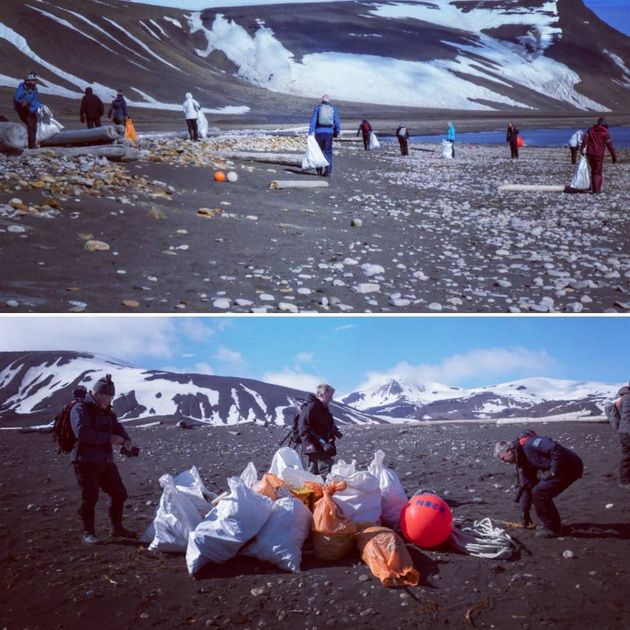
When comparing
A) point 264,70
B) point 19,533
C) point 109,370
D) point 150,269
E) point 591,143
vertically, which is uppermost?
point 264,70

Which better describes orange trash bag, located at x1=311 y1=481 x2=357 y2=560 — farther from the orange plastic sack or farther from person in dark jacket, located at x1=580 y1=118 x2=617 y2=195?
person in dark jacket, located at x1=580 y1=118 x2=617 y2=195

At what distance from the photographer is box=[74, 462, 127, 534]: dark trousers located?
9.55 feet

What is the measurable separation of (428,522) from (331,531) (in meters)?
0.44

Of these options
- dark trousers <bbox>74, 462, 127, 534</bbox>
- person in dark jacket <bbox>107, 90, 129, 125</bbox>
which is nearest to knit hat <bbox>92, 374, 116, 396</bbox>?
dark trousers <bbox>74, 462, 127, 534</bbox>

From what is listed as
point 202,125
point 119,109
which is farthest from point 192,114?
point 119,109

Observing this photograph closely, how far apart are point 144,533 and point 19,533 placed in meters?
0.62

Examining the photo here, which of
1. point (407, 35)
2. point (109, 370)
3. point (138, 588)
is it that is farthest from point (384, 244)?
point (407, 35)

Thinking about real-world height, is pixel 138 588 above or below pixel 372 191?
below

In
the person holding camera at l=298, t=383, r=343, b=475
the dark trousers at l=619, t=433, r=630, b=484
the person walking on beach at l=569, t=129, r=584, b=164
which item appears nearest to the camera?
the person holding camera at l=298, t=383, r=343, b=475

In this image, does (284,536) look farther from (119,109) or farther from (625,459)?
(119,109)

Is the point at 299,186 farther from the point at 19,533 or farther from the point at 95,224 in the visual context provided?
the point at 19,533

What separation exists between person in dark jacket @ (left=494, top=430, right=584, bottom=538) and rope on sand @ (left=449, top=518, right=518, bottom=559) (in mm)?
211

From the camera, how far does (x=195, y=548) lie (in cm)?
261

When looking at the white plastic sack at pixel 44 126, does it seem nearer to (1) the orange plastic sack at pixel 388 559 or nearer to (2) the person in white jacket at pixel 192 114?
(2) the person in white jacket at pixel 192 114
